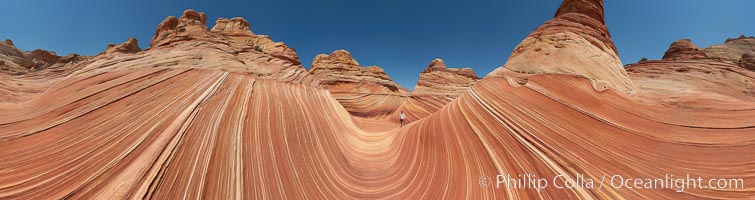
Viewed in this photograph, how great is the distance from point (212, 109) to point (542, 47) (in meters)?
8.48

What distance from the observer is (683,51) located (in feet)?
43.7

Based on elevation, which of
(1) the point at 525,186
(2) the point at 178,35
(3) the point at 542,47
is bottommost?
(1) the point at 525,186

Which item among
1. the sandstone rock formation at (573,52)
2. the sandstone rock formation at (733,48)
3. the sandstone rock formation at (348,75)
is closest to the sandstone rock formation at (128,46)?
the sandstone rock formation at (348,75)

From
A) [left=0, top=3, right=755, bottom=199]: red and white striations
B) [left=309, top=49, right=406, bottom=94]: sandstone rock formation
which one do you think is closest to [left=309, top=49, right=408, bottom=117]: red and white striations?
[left=309, top=49, right=406, bottom=94]: sandstone rock formation

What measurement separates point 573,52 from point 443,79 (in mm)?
12638

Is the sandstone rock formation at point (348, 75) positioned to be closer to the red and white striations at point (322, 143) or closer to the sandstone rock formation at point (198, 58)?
the sandstone rock formation at point (198, 58)

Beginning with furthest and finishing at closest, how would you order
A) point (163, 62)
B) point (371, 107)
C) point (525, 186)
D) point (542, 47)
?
point (371, 107)
point (542, 47)
point (163, 62)
point (525, 186)

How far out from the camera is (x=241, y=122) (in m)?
4.07

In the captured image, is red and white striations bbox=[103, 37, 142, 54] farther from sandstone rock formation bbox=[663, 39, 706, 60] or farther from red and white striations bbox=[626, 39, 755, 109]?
sandstone rock formation bbox=[663, 39, 706, 60]

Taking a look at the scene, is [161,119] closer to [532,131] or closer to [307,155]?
[307,155]

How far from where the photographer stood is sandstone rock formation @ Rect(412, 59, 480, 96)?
17.1m

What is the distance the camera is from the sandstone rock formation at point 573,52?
17.0ft

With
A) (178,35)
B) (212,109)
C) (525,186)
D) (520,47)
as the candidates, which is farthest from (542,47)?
(178,35)

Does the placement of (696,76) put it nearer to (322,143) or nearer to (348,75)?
(322,143)
